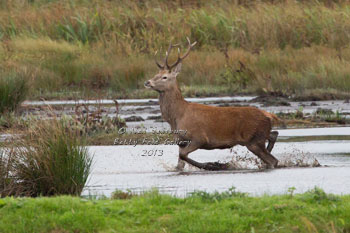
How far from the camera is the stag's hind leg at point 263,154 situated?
13.2 m

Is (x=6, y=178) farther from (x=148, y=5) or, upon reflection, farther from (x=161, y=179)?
(x=148, y=5)

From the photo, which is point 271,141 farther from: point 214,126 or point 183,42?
point 183,42

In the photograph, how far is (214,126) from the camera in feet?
42.9

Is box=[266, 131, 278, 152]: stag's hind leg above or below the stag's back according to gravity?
below

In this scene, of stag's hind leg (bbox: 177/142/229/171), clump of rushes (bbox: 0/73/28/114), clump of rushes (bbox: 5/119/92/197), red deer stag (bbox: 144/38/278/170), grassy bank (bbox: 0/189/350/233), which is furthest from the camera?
clump of rushes (bbox: 0/73/28/114)

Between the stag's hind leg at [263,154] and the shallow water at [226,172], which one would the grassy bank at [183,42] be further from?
the stag's hind leg at [263,154]

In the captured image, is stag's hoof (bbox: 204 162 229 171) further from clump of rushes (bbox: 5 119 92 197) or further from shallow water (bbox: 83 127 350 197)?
clump of rushes (bbox: 5 119 92 197)

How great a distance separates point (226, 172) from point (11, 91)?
8.26 meters

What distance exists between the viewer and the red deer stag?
1302 cm

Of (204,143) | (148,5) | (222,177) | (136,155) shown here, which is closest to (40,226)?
(222,177)

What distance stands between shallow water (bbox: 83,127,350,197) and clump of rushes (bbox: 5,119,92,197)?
459 millimetres

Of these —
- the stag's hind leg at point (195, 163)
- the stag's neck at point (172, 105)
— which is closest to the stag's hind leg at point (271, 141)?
the stag's hind leg at point (195, 163)

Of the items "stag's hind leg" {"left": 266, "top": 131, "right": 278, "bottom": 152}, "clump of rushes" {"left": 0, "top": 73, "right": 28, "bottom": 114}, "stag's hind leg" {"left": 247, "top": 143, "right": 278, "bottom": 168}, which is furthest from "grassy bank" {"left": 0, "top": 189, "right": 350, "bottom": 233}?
"clump of rushes" {"left": 0, "top": 73, "right": 28, "bottom": 114}

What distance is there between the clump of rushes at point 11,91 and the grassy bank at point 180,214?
11.1m
